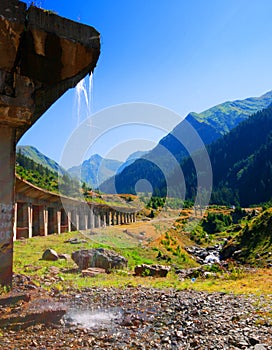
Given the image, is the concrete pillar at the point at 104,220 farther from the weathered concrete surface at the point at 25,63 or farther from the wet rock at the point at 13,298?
the weathered concrete surface at the point at 25,63

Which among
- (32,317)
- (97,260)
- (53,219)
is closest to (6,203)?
(32,317)

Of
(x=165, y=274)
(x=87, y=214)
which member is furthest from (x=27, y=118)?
(x=87, y=214)

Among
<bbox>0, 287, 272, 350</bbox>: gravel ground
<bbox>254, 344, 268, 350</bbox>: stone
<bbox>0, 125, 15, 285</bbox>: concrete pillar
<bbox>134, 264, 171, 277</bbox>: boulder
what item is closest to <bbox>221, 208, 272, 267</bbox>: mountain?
<bbox>134, 264, 171, 277</bbox>: boulder

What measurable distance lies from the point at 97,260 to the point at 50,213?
73.3 ft

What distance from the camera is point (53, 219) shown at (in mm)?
36156

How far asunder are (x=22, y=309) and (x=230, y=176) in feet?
551

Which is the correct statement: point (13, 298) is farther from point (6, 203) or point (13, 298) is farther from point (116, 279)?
point (116, 279)

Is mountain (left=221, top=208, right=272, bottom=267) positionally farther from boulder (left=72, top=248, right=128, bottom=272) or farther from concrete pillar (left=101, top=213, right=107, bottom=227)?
concrete pillar (left=101, top=213, right=107, bottom=227)

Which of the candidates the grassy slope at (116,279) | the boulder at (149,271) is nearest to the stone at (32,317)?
the grassy slope at (116,279)

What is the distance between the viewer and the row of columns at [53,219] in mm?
27208

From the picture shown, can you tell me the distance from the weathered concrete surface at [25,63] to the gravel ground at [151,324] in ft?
5.29

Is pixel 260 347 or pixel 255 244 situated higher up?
pixel 260 347

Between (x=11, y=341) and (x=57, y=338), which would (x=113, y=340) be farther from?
Result: (x=11, y=341)

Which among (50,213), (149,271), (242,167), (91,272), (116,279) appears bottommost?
(149,271)
